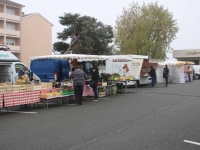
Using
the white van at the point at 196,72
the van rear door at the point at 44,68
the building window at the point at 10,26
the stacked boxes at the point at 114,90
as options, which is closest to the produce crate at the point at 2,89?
the van rear door at the point at 44,68

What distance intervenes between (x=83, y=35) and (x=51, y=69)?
86.4 feet

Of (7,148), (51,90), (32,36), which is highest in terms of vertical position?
(32,36)

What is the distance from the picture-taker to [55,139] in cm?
610

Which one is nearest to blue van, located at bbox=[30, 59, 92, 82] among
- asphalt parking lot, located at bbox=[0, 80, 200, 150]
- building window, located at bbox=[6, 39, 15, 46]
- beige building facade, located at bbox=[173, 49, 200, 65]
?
asphalt parking lot, located at bbox=[0, 80, 200, 150]

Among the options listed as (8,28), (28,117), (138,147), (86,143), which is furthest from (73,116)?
(8,28)

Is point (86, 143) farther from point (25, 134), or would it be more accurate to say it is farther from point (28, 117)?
point (28, 117)

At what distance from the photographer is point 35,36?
1977 inches

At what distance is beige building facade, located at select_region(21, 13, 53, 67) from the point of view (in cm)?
4828

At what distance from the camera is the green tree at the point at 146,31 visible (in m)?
36.4

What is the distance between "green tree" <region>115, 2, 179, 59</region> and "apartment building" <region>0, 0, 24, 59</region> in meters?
18.7

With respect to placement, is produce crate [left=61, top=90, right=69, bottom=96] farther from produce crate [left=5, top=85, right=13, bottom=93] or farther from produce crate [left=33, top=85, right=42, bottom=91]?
produce crate [left=5, top=85, right=13, bottom=93]

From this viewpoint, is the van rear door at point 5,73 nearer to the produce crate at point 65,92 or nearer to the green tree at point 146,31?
the produce crate at point 65,92

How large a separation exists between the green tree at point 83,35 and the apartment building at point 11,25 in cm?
929

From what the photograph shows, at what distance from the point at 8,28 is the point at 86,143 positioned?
44.1 metres
